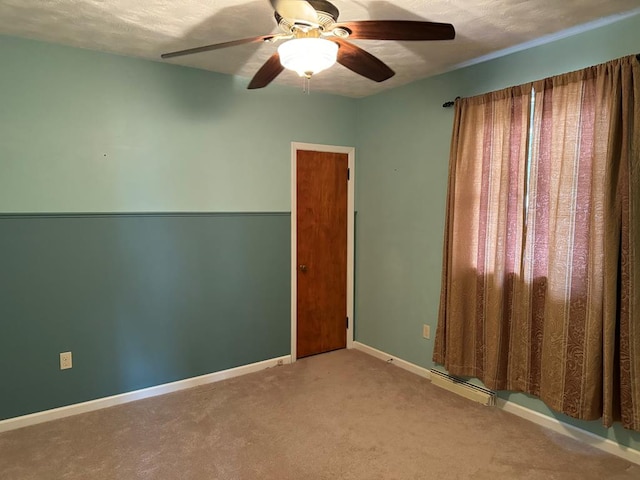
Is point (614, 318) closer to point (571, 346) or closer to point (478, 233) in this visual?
point (571, 346)

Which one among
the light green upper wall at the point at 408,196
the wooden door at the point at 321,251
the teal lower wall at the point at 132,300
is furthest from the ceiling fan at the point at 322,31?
the wooden door at the point at 321,251

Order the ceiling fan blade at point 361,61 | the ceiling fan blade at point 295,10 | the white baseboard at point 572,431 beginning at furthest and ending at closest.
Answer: the white baseboard at point 572,431 < the ceiling fan blade at point 361,61 < the ceiling fan blade at point 295,10

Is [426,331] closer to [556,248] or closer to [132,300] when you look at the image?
[556,248]

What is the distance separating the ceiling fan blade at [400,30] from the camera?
1596 mm

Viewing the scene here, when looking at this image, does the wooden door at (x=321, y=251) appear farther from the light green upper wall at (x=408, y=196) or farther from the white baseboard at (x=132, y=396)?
the white baseboard at (x=132, y=396)

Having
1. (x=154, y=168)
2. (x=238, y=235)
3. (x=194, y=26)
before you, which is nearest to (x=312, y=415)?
(x=238, y=235)

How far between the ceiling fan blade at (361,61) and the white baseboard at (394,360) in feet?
7.92

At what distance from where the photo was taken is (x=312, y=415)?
Result: 284 cm

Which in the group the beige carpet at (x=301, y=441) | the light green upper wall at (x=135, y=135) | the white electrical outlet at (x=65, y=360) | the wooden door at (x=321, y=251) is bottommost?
the beige carpet at (x=301, y=441)

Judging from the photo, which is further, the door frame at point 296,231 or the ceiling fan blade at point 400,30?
the door frame at point 296,231

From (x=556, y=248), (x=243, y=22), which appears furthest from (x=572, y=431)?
(x=243, y=22)

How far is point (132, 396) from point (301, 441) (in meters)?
1.37

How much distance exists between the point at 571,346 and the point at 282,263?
2.25 metres

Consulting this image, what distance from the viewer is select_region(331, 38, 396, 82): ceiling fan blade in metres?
1.88
